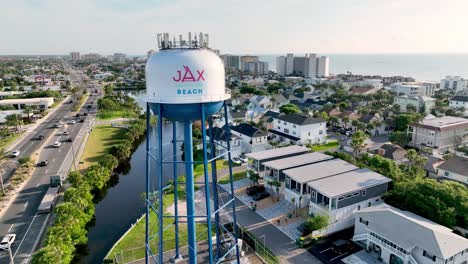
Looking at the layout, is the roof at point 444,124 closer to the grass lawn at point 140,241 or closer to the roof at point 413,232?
the roof at point 413,232

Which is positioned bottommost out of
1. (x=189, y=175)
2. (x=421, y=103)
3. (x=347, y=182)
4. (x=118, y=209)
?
(x=118, y=209)

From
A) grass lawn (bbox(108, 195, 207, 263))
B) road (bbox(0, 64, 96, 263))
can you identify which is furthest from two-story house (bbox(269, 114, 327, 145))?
road (bbox(0, 64, 96, 263))

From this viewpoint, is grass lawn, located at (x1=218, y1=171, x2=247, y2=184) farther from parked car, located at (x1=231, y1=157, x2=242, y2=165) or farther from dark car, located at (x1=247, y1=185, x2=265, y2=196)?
dark car, located at (x1=247, y1=185, x2=265, y2=196)

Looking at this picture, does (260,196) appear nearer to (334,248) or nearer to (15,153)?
(334,248)

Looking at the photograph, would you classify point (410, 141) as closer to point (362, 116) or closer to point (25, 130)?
point (362, 116)

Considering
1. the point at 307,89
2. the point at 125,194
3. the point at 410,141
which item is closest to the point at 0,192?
the point at 125,194

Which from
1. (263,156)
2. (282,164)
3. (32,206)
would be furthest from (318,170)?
(32,206)
